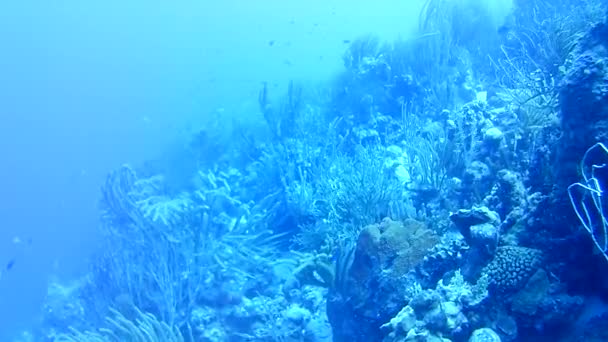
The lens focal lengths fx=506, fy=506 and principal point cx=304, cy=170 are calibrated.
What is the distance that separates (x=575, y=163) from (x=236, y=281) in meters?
5.23

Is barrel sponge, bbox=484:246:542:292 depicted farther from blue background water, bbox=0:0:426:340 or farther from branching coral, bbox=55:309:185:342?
blue background water, bbox=0:0:426:340

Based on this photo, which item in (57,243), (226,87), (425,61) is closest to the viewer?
(425,61)

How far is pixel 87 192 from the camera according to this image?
83.3 ft

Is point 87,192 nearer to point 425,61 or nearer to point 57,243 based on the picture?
point 57,243

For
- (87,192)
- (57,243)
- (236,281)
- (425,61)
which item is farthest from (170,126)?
(236,281)

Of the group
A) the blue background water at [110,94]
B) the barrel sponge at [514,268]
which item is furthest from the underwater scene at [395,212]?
the blue background water at [110,94]

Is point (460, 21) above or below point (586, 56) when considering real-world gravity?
above

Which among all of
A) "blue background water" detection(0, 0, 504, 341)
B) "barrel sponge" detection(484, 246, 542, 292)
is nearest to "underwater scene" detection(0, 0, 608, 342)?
"barrel sponge" detection(484, 246, 542, 292)

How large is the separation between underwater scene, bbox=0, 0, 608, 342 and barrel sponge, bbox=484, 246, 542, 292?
0.05 feet

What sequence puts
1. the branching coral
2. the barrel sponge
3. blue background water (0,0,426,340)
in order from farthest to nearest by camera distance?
1. blue background water (0,0,426,340)
2. the branching coral
3. the barrel sponge

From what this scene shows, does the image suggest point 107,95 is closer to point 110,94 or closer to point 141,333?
point 110,94

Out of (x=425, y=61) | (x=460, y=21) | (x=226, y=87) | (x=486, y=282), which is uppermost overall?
(x=226, y=87)

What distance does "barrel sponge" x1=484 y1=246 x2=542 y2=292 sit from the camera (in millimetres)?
3928

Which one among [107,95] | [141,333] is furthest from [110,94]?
[141,333]
